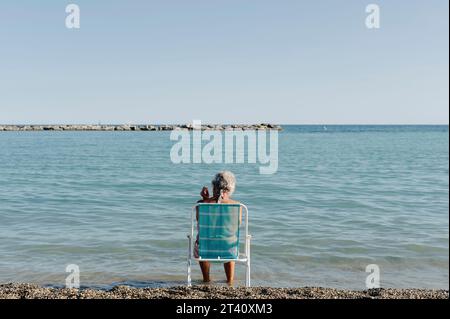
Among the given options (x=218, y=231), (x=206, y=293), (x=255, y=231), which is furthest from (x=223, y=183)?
(x=255, y=231)

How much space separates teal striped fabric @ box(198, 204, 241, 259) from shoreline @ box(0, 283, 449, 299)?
0.51 m

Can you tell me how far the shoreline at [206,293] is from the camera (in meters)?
5.34

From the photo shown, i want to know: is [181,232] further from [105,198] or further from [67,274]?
[105,198]

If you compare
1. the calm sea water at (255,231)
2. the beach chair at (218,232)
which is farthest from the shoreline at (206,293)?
the calm sea water at (255,231)

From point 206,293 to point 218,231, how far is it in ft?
2.92

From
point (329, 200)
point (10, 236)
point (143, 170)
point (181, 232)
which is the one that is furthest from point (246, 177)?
point (10, 236)

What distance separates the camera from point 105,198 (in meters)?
13.6

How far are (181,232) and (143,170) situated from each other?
1320 cm

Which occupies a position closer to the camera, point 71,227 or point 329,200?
point 71,227

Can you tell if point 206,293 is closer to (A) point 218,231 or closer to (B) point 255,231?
(A) point 218,231

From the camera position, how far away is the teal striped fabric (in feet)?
20.2
